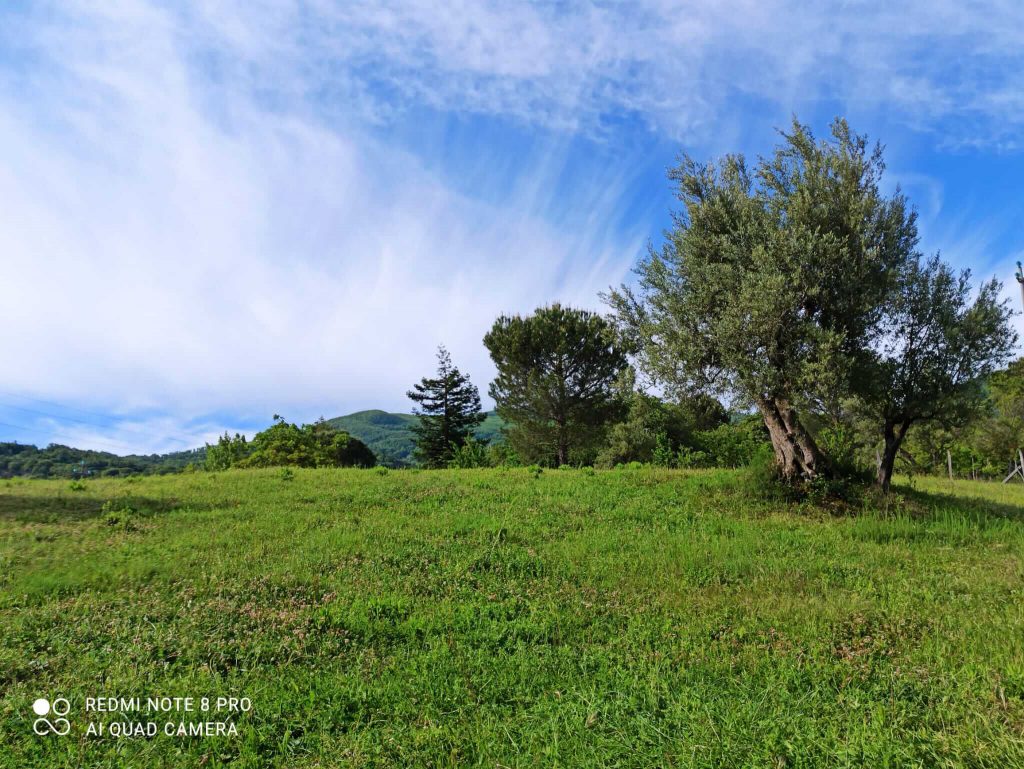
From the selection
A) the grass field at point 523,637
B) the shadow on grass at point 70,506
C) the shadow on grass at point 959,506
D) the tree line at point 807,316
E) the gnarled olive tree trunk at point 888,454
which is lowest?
the grass field at point 523,637

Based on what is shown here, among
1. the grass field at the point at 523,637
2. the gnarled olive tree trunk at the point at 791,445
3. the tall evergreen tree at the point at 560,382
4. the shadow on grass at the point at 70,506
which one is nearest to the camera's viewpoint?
the grass field at the point at 523,637

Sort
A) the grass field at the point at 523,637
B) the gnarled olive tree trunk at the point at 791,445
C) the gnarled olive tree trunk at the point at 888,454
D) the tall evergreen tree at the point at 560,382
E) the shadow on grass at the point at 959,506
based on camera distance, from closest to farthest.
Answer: the grass field at the point at 523,637
the shadow on grass at the point at 959,506
the gnarled olive tree trunk at the point at 791,445
the gnarled olive tree trunk at the point at 888,454
the tall evergreen tree at the point at 560,382

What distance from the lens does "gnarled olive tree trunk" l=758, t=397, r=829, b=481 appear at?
13695 millimetres

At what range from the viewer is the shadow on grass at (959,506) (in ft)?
40.0

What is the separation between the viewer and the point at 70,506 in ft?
40.4

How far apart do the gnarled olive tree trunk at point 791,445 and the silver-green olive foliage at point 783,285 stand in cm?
3

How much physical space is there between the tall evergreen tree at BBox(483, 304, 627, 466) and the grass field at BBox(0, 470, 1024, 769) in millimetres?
28004

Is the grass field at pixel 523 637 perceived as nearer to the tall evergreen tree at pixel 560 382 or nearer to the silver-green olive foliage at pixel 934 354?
the silver-green olive foliage at pixel 934 354

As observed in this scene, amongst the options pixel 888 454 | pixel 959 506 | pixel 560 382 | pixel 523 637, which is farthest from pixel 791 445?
pixel 560 382

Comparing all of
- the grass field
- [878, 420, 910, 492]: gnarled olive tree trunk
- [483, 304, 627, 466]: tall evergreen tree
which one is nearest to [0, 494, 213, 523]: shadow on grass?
the grass field

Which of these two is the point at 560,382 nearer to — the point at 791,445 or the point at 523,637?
the point at 791,445

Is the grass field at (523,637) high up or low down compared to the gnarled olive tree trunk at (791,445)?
down

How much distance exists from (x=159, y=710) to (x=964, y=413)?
57.2 feet

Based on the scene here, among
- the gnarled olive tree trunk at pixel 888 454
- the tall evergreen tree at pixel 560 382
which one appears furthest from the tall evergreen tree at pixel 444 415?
the gnarled olive tree trunk at pixel 888 454
